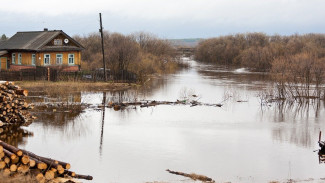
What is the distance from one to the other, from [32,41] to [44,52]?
2328 millimetres

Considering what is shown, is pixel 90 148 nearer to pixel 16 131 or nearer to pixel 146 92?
pixel 16 131

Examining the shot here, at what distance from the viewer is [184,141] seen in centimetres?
1611

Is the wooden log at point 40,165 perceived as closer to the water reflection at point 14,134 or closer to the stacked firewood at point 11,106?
the water reflection at point 14,134

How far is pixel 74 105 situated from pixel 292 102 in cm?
1430

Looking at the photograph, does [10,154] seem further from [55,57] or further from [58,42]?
[58,42]

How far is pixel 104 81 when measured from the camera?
38.8m

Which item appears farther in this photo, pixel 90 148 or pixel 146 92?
pixel 146 92

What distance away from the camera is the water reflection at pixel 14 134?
1548cm

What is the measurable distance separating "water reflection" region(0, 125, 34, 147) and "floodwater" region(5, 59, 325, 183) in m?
0.19

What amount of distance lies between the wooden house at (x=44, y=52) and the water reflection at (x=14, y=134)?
22166 millimetres

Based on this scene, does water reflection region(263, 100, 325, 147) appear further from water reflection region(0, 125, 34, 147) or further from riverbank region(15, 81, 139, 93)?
riverbank region(15, 81, 139, 93)

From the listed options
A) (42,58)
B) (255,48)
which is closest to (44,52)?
(42,58)

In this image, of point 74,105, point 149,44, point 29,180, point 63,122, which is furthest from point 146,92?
point 149,44

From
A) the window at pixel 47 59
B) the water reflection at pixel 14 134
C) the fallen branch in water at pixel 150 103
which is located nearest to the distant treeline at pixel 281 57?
the fallen branch in water at pixel 150 103
